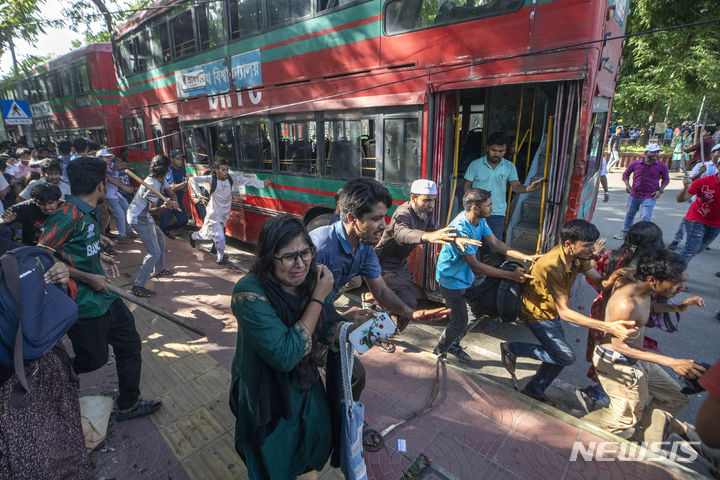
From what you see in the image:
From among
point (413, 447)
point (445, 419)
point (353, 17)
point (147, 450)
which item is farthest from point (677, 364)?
point (353, 17)

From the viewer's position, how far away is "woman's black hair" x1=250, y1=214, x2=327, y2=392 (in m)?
1.62

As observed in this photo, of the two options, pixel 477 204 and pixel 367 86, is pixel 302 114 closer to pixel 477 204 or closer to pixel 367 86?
pixel 367 86


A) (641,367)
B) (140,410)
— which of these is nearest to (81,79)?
(140,410)

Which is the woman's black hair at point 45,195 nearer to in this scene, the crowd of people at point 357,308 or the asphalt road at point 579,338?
the crowd of people at point 357,308

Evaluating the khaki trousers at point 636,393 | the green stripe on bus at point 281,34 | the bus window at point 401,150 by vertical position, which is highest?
the green stripe on bus at point 281,34

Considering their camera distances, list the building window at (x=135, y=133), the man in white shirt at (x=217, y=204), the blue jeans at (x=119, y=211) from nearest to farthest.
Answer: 1. the man in white shirt at (x=217, y=204)
2. the blue jeans at (x=119, y=211)
3. the building window at (x=135, y=133)

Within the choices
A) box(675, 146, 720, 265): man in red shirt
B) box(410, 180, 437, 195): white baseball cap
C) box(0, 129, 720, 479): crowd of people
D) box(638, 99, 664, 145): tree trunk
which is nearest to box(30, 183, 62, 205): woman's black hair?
box(0, 129, 720, 479): crowd of people

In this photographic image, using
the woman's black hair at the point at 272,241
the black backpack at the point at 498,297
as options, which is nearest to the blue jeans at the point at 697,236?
the black backpack at the point at 498,297

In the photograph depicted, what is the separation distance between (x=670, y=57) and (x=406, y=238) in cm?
1961

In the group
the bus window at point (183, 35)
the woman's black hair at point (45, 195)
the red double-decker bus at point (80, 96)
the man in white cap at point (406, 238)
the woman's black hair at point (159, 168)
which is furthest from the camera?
the red double-decker bus at point (80, 96)

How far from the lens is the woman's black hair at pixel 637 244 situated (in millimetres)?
2854

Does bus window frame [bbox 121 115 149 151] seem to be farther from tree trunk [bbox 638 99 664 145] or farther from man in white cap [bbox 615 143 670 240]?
tree trunk [bbox 638 99 664 145]

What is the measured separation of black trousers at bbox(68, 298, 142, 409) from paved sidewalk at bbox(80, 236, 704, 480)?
0.29 metres
